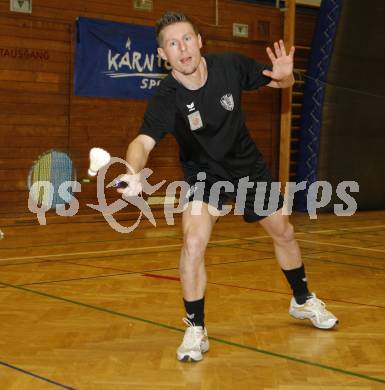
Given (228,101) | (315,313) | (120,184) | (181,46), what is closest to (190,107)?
(228,101)

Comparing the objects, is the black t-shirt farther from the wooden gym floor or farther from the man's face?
the wooden gym floor

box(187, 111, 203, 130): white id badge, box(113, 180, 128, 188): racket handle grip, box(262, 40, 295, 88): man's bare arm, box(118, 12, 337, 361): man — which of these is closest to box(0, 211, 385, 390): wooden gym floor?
box(118, 12, 337, 361): man

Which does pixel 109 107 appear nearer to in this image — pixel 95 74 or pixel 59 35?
pixel 95 74

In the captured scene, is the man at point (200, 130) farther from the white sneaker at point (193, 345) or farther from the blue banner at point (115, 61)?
the blue banner at point (115, 61)

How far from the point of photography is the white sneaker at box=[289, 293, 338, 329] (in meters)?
3.83

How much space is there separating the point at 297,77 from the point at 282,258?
7.75 metres

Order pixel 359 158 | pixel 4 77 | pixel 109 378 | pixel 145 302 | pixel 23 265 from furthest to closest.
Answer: pixel 359 158, pixel 4 77, pixel 23 265, pixel 145 302, pixel 109 378

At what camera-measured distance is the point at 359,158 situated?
10.9 meters

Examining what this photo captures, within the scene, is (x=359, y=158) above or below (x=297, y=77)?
below

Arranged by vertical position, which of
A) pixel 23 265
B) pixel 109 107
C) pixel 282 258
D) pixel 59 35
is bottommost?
pixel 23 265

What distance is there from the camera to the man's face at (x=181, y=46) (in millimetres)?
3268

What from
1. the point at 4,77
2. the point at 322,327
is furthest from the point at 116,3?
the point at 322,327

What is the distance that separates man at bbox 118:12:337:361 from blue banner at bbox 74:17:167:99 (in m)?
6.10

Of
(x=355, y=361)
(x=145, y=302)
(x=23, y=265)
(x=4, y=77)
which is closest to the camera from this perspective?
(x=355, y=361)
